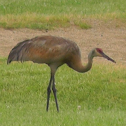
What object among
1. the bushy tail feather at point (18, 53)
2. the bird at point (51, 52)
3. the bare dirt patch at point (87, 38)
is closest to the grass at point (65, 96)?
the bird at point (51, 52)

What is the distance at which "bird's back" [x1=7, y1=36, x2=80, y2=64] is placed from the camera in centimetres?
866

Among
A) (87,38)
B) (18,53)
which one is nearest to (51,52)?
(18,53)

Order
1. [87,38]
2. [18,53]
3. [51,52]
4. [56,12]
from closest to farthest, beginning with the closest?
[51,52] → [18,53] → [87,38] → [56,12]

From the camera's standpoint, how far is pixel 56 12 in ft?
56.1

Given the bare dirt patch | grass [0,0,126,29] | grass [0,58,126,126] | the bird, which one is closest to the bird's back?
the bird

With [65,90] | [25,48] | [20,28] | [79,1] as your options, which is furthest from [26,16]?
[25,48]

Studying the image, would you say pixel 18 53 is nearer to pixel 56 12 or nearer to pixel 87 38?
pixel 87 38

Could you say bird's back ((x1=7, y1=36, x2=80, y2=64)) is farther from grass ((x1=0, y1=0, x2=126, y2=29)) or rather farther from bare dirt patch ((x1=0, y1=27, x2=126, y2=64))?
grass ((x1=0, y1=0, x2=126, y2=29))

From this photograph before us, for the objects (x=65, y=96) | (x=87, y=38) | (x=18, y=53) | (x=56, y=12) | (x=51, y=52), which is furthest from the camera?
(x=56, y=12)

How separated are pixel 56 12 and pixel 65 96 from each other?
7.51 m

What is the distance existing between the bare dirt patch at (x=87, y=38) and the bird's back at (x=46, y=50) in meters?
4.66

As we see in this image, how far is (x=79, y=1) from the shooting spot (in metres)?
18.7

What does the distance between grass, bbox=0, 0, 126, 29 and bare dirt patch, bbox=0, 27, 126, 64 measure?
295 mm

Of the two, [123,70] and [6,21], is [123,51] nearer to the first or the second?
[123,70]
